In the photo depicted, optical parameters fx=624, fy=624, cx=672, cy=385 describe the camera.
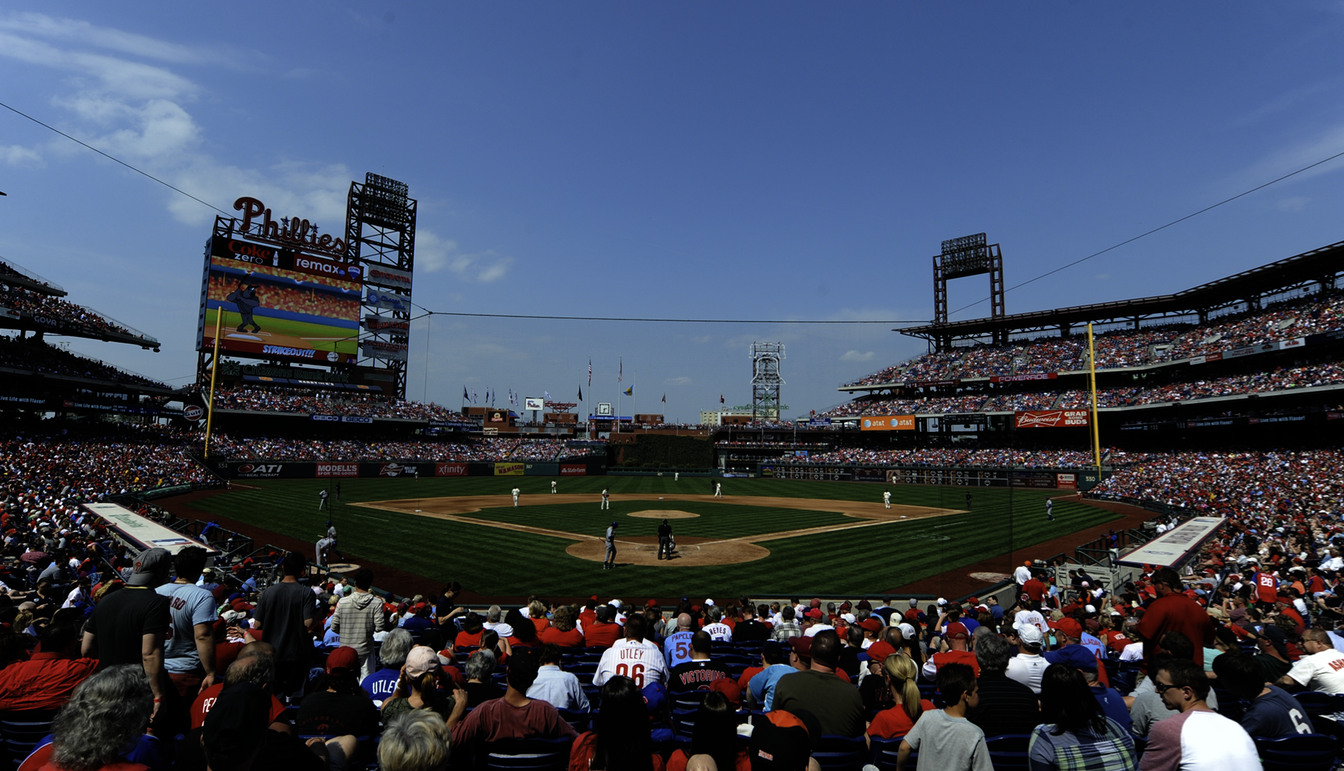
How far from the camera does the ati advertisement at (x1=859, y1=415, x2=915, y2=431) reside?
7188 centimetres

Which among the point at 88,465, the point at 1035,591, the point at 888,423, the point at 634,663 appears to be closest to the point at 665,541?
the point at 1035,591

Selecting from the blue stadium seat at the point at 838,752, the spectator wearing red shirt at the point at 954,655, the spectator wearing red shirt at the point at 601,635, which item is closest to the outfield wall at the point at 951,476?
the spectator wearing red shirt at the point at 954,655

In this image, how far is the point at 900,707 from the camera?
4883 millimetres

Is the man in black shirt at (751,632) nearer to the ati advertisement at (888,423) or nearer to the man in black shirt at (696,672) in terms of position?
the man in black shirt at (696,672)

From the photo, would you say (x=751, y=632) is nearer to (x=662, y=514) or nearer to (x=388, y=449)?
(x=662, y=514)

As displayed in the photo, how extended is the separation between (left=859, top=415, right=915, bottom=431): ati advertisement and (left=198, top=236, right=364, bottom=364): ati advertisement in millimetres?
59582

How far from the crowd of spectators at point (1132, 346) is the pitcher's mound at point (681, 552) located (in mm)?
44675

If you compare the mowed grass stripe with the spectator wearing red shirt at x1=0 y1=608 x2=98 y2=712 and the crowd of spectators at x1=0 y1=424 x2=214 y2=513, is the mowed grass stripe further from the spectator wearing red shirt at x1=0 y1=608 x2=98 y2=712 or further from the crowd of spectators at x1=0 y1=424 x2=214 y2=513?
the spectator wearing red shirt at x1=0 y1=608 x2=98 y2=712

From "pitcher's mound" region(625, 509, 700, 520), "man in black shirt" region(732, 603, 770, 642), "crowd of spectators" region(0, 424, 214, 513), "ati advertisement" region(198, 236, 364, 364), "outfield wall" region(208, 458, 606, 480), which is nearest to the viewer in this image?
"man in black shirt" region(732, 603, 770, 642)

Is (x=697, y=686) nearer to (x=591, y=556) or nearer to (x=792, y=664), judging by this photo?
(x=792, y=664)

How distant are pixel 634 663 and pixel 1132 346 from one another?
7157 centimetres

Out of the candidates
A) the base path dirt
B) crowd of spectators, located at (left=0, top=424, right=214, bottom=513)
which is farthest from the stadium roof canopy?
crowd of spectators, located at (left=0, top=424, right=214, bottom=513)

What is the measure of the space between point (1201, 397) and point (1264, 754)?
55.5 meters

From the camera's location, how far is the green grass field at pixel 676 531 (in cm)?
1911
